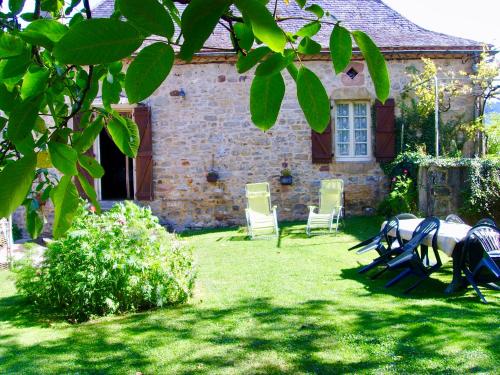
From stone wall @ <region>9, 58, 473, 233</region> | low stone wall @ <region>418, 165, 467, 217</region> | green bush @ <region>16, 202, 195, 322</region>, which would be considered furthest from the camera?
stone wall @ <region>9, 58, 473, 233</region>

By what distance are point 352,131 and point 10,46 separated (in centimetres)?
1169

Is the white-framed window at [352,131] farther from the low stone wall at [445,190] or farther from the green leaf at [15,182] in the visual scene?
the green leaf at [15,182]

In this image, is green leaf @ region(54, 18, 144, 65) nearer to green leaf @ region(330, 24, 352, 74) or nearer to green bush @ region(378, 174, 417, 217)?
green leaf @ region(330, 24, 352, 74)

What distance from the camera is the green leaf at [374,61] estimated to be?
78 centimetres

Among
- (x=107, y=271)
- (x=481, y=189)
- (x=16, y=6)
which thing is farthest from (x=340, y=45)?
(x=481, y=189)

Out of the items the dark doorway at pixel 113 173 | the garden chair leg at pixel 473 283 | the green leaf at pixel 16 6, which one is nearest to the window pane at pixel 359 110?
the dark doorway at pixel 113 173

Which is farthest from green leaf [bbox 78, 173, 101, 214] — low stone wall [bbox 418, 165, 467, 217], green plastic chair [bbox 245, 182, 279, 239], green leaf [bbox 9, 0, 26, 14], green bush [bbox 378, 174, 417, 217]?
green bush [bbox 378, 174, 417, 217]

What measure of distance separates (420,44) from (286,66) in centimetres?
1204

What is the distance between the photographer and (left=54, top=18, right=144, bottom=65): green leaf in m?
0.62

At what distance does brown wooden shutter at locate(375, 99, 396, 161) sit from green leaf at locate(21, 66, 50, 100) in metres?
11.4

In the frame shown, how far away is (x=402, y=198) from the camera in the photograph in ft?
34.8

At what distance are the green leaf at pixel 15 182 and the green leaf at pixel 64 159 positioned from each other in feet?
0.16

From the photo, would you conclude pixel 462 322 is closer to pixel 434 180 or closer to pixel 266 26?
pixel 266 26

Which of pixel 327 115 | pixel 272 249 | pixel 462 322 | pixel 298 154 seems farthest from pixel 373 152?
pixel 327 115
